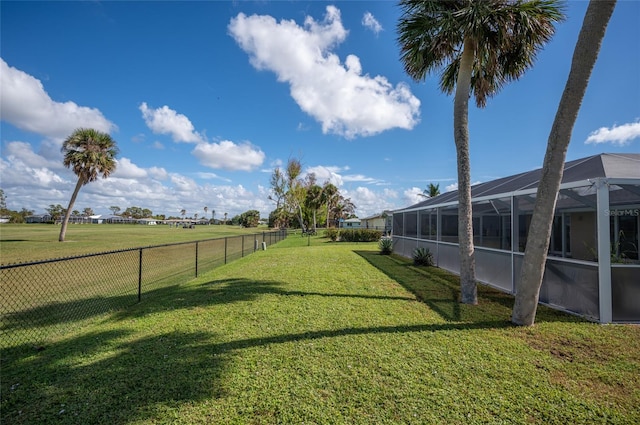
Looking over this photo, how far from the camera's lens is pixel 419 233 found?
13.4 m

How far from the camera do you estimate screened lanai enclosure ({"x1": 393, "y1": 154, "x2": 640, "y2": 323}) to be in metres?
5.10

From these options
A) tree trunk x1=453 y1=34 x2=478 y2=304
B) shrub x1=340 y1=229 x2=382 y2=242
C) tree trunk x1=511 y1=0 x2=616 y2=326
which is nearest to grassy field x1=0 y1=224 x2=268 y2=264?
shrub x1=340 y1=229 x2=382 y2=242

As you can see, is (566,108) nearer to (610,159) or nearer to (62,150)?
(610,159)

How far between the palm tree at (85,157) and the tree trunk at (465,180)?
30579 mm

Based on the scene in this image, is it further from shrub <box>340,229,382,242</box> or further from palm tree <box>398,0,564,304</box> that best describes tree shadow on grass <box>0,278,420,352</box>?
shrub <box>340,229,382,242</box>

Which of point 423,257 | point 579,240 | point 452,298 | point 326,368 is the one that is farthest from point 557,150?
point 579,240

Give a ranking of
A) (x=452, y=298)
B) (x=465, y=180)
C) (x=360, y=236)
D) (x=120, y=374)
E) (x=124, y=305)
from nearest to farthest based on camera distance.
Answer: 1. (x=120, y=374)
2. (x=124, y=305)
3. (x=465, y=180)
4. (x=452, y=298)
5. (x=360, y=236)

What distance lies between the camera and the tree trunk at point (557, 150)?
4320 millimetres

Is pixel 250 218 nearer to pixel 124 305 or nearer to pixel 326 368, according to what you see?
pixel 124 305

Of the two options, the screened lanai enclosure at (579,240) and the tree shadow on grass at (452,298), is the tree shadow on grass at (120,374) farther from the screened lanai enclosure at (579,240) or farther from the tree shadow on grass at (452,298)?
the screened lanai enclosure at (579,240)

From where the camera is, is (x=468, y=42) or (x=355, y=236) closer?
(x=468, y=42)

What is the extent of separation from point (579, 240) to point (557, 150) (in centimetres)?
841

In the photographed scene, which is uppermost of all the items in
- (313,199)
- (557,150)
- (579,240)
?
(313,199)

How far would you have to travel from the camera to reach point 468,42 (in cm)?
644
